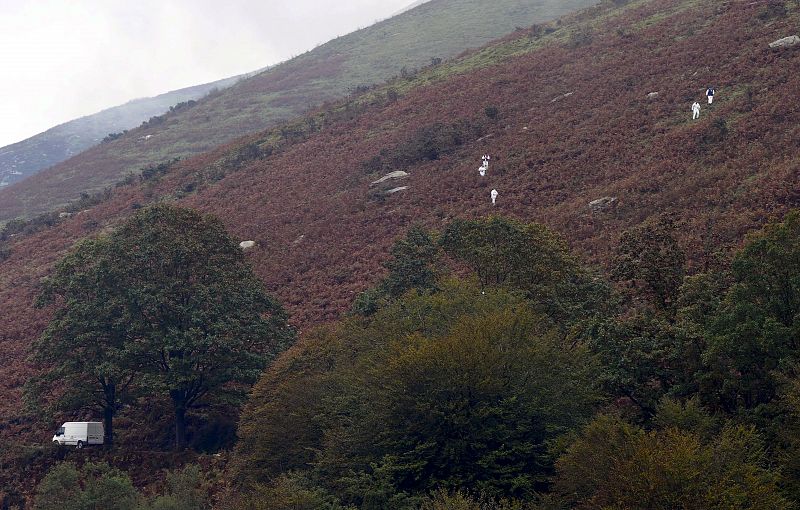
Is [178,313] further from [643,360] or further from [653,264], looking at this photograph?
[643,360]

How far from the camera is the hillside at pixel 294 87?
3514 inches

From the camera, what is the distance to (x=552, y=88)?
58.5m

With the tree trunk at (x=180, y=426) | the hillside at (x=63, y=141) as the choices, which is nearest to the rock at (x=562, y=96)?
the tree trunk at (x=180, y=426)

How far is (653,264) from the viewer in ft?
71.9

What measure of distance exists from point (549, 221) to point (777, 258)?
20.1 meters

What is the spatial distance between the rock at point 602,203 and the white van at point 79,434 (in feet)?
83.9

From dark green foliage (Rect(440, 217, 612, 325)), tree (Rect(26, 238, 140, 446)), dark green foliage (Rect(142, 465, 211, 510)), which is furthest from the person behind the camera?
tree (Rect(26, 238, 140, 446))

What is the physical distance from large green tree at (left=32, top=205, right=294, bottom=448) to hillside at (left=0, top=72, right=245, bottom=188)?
105 metres

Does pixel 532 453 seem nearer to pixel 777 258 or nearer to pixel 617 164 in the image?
pixel 777 258

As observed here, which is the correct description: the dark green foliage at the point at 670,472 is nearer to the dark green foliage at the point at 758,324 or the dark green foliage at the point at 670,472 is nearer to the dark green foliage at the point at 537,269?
the dark green foliage at the point at 758,324

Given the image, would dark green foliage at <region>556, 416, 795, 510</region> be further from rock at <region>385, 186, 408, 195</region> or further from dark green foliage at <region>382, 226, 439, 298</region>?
rock at <region>385, 186, 408, 195</region>

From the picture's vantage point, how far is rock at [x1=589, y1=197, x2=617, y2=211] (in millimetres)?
37531

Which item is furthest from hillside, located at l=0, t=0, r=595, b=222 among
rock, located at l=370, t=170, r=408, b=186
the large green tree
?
the large green tree

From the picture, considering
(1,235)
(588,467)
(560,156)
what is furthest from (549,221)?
(1,235)
